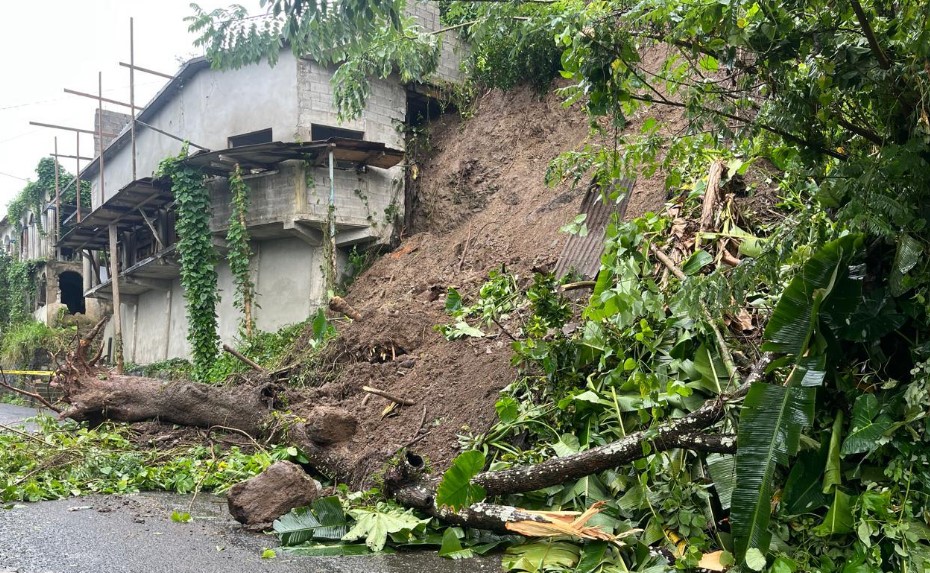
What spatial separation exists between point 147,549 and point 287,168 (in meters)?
10.5

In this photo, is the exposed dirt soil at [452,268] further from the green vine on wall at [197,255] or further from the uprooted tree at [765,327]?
the green vine on wall at [197,255]

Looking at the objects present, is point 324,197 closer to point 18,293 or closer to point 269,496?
point 269,496

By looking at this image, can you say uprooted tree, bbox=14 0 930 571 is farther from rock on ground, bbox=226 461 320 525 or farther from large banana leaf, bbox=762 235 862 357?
rock on ground, bbox=226 461 320 525

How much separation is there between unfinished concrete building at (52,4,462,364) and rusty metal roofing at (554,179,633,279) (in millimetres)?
6606

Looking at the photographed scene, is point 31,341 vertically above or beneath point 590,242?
beneath

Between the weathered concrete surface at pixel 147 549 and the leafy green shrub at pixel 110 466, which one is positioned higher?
the weathered concrete surface at pixel 147 549

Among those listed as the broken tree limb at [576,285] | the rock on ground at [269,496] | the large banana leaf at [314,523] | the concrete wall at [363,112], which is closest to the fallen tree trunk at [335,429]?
the large banana leaf at [314,523]

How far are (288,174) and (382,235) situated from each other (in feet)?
7.33

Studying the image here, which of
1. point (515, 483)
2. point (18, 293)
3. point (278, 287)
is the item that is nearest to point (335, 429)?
point (515, 483)

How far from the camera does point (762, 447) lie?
3510 mm

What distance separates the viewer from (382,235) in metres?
14.3

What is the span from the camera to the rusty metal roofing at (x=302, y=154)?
13289 mm

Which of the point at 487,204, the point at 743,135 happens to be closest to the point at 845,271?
the point at 743,135

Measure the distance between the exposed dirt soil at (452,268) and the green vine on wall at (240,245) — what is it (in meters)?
2.56
